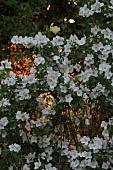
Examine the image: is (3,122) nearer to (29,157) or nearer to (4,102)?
(4,102)

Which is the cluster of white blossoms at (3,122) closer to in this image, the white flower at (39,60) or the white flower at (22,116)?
the white flower at (22,116)

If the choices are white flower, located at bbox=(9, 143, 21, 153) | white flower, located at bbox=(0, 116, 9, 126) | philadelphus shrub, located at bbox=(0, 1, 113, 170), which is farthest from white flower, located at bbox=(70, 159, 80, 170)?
white flower, located at bbox=(0, 116, 9, 126)

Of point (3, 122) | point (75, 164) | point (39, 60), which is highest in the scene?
point (39, 60)

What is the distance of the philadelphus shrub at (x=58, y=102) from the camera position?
3154 millimetres

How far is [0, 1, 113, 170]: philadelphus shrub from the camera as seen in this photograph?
315cm

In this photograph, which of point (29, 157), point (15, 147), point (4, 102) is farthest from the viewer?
point (29, 157)

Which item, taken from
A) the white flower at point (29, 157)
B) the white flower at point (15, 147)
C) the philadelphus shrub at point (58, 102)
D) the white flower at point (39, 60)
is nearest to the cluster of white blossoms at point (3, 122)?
the philadelphus shrub at point (58, 102)

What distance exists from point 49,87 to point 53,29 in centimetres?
52

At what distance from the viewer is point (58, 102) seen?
3.19 metres

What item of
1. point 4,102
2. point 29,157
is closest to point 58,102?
point 4,102

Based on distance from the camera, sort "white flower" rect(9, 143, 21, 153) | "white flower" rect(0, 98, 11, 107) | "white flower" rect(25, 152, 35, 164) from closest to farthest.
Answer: "white flower" rect(0, 98, 11, 107)
"white flower" rect(9, 143, 21, 153)
"white flower" rect(25, 152, 35, 164)

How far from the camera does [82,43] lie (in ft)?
10.8

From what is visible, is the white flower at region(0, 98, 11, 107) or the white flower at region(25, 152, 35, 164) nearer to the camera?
the white flower at region(0, 98, 11, 107)

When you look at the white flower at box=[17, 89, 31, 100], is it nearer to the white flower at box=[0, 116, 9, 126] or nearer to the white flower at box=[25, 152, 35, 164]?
the white flower at box=[0, 116, 9, 126]
